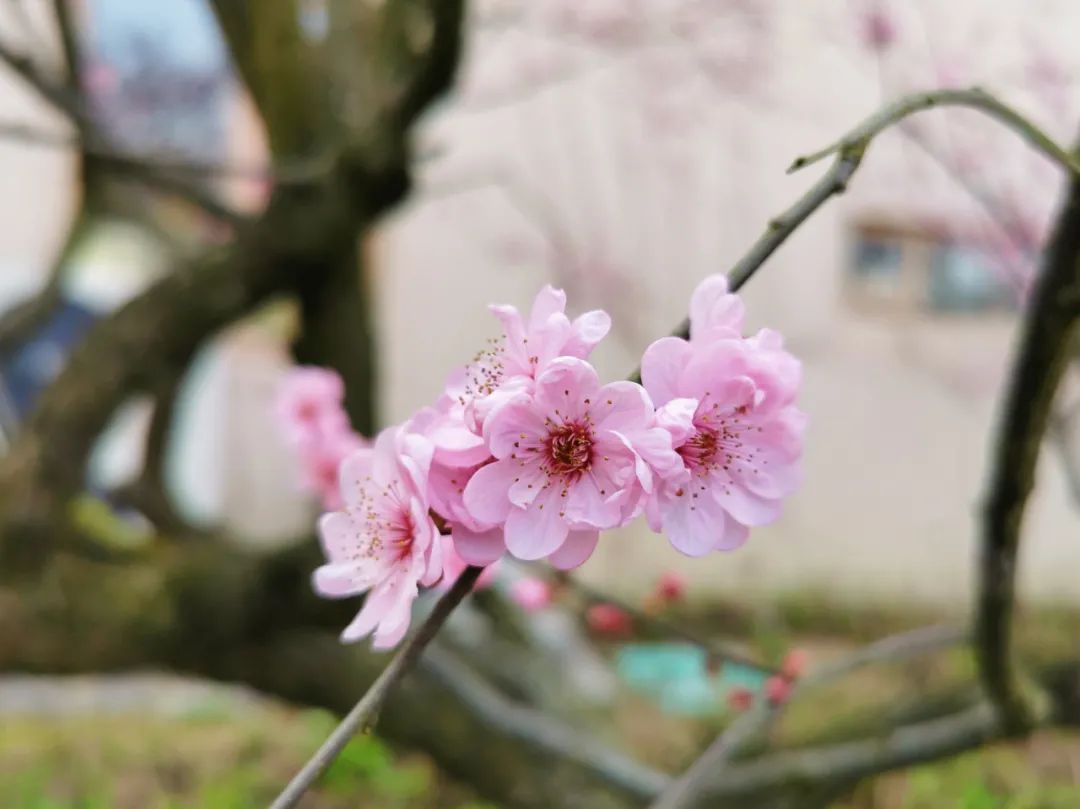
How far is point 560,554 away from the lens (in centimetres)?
31

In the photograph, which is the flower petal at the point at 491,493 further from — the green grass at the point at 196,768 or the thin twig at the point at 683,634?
the green grass at the point at 196,768

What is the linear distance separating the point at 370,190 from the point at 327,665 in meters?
0.72

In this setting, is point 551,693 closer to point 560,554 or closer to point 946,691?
point 946,691

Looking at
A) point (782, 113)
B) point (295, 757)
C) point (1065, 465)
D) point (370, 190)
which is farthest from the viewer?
point (782, 113)

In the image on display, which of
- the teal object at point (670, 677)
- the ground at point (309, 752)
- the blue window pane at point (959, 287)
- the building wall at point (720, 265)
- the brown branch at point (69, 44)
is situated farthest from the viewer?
the blue window pane at point (959, 287)

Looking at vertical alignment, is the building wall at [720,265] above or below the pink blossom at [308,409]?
below

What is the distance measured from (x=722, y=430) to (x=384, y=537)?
0.45ft

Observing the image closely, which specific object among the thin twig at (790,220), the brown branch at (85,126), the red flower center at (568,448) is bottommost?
the brown branch at (85,126)

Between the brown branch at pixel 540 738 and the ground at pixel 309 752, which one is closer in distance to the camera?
the brown branch at pixel 540 738

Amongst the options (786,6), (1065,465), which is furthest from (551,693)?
(786,6)

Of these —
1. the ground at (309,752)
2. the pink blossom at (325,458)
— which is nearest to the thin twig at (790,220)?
the pink blossom at (325,458)

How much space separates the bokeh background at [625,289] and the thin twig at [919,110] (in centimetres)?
159

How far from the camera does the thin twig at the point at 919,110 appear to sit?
34 centimetres

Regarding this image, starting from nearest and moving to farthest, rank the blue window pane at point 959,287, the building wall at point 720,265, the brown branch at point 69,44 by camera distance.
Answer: the brown branch at point 69,44
the building wall at point 720,265
the blue window pane at point 959,287
